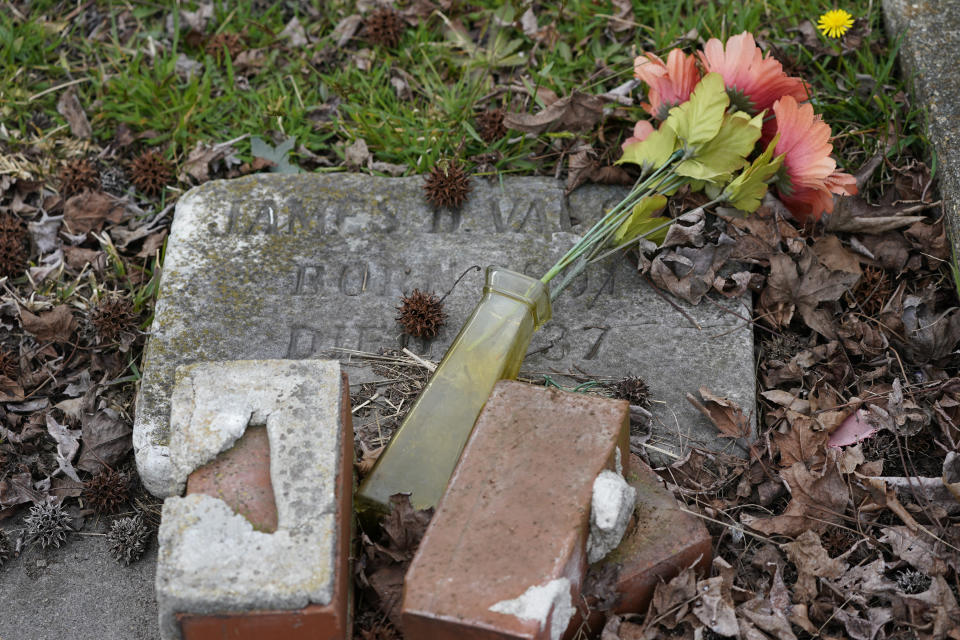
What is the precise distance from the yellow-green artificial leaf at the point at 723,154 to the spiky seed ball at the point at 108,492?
1.92m

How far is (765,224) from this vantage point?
305 centimetres

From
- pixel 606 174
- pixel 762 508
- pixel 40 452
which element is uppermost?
pixel 606 174

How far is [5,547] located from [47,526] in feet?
0.45

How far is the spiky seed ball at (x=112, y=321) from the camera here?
3125mm

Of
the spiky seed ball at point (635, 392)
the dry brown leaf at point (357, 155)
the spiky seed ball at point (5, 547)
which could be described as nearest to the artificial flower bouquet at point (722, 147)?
the spiky seed ball at point (635, 392)

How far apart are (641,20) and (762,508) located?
223cm

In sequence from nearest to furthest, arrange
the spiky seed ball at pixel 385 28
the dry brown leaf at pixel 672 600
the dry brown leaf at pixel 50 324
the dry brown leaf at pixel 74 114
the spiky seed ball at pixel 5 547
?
the dry brown leaf at pixel 672 600
the spiky seed ball at pixel 5 547
the dry brown leaf at pixel 50 324
the dry brown leaf at pixel 74 114
the spiky seed ball at pixel 385 28

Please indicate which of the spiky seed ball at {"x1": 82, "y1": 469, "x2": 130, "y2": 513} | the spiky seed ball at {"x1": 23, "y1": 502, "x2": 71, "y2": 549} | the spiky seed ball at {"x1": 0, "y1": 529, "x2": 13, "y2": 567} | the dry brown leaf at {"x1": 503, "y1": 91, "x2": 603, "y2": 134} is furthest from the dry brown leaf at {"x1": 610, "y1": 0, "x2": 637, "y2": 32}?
the spiky seed ball at {"x1": 0, "y1": 529, "x2": 13, "y2": 567}

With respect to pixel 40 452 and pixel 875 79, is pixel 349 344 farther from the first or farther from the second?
pixel 875 79

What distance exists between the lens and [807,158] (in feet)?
9.39

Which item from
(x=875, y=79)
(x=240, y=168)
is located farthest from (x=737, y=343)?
(x=240, y=168)

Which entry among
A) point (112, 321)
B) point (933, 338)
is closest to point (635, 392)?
point (933, 338)

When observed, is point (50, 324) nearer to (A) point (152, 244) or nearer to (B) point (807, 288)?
(A) point (152, 244)

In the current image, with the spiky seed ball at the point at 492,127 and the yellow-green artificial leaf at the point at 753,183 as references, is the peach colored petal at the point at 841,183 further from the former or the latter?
the spiky seed ball at the point at 492,127
